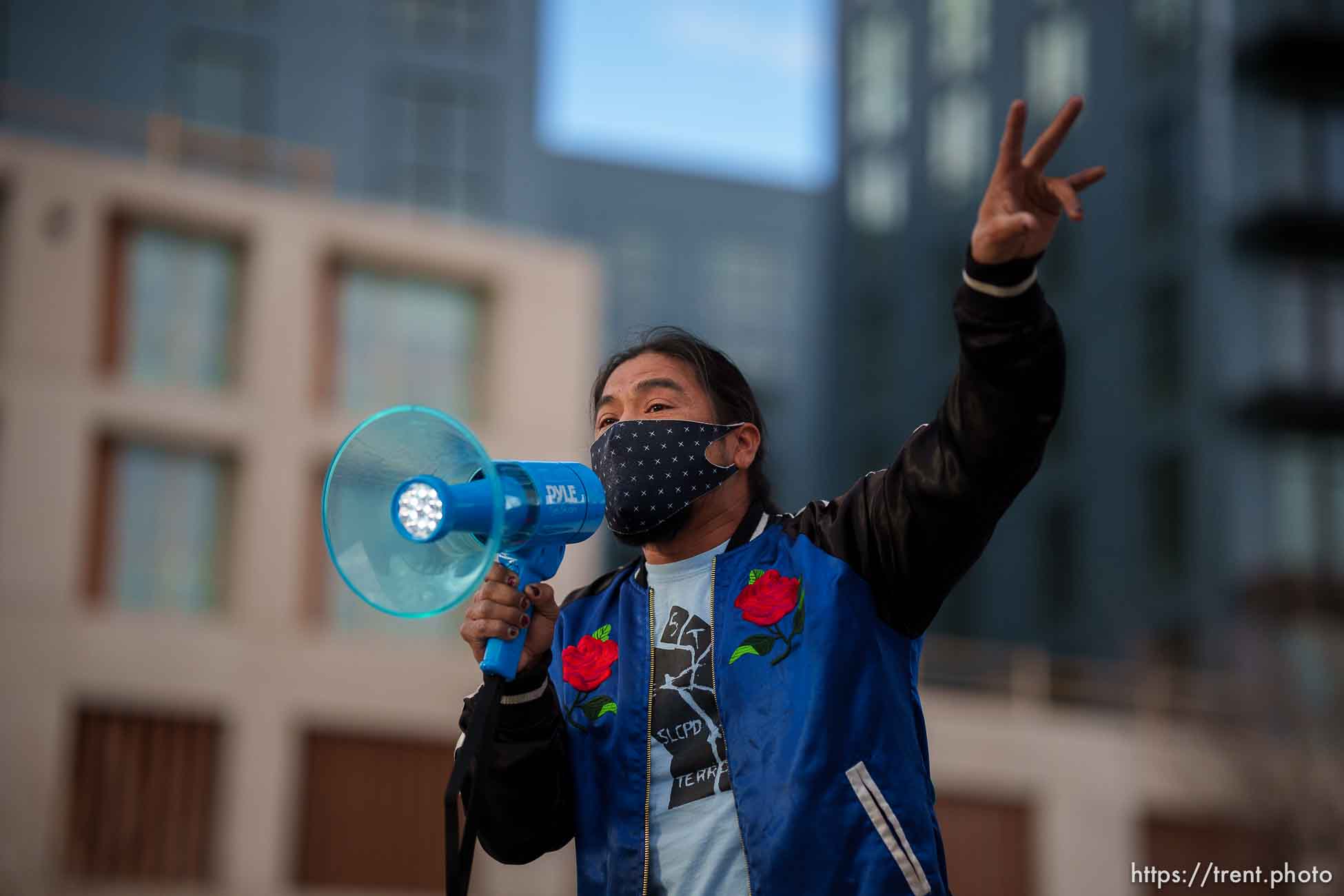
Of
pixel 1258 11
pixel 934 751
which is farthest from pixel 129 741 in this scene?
pixel 1258 11

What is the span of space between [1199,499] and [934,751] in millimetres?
8345

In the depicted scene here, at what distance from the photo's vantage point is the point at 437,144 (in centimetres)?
3544

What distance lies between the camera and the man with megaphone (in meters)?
3.71

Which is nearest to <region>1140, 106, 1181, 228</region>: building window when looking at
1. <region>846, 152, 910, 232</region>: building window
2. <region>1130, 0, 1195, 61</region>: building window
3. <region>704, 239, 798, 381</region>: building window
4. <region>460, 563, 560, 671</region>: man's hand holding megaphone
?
<region>1130, 0, 1195, 61</region>: building window

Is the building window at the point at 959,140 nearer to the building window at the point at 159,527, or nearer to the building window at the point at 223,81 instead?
the building window at the point at 223,81

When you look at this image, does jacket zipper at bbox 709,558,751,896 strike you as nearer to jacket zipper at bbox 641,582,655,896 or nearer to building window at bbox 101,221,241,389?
jacket zipper at bbox 641,582,655,896

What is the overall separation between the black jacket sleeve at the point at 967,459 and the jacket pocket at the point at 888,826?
0.44m

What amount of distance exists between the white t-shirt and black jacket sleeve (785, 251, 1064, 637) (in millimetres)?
464

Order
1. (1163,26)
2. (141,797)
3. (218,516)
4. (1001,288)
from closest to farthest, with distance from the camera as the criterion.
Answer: (1001,288) < (141,797) < (218,516) < (1163,26)

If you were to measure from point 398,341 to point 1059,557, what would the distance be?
50.4ft

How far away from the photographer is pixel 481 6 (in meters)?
36.5

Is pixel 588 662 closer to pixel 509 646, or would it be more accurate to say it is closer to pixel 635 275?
pixel 509 646

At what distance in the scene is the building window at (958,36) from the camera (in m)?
40.3

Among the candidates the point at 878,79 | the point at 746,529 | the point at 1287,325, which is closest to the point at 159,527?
the point at 1287,325
